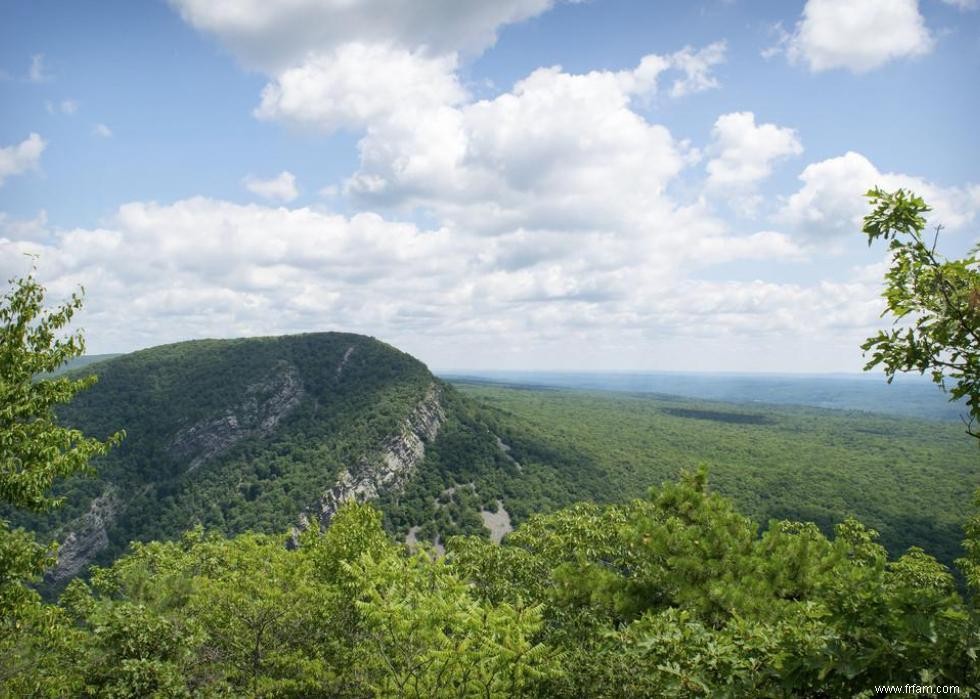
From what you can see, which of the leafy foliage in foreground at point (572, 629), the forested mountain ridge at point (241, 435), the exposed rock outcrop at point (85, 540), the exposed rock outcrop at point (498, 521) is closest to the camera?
the leafy foliage in foreground at point (572, 629)

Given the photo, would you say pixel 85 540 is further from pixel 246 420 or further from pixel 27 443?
pixel 27 443

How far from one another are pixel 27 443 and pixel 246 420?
161m

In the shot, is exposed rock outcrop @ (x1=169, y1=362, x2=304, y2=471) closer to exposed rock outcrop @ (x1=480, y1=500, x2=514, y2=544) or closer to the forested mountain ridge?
the forested mountain ridge

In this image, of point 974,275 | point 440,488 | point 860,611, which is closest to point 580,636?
point 860,611

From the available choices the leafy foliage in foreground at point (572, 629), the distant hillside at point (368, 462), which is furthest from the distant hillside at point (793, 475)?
the leafy foliage in foreground at point (572, 629)

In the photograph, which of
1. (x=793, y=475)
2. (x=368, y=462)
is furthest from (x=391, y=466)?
(x=793, y=475)

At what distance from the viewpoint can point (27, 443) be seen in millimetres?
11820

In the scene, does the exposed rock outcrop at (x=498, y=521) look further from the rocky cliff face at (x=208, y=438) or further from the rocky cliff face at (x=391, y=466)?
the rocky cliff face at (x=208, y=438)

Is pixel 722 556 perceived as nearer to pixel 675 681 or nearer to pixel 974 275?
pixel 675 681

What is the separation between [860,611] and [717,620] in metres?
7.70

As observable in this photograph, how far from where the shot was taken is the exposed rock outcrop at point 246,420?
489ft

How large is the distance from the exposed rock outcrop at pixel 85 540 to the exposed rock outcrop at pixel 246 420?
21.3 m

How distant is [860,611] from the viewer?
20.2ft

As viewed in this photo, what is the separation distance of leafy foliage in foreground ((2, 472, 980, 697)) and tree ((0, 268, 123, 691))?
206 cm
